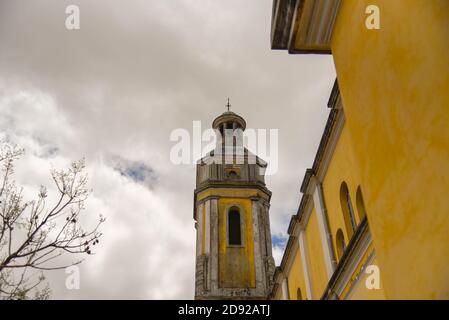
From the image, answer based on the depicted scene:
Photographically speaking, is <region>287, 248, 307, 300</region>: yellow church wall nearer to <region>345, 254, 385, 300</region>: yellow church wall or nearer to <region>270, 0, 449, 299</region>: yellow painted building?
<region>345, 254, 385, 300</region>: yellow church wall

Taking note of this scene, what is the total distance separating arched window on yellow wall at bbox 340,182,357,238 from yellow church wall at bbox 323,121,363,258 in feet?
0.25

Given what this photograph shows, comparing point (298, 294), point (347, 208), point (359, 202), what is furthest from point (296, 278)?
point (359, 202)

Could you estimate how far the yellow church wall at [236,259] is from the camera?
25047 mm

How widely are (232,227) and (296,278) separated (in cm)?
1093

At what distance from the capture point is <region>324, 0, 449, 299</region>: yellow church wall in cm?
294

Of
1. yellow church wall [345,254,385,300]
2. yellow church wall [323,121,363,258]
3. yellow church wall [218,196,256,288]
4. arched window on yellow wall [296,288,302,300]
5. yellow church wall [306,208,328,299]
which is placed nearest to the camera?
yellow church wall [345,254,385,300]

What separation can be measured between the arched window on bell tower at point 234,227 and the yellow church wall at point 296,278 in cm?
907

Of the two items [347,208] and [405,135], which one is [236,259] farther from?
[405,135]

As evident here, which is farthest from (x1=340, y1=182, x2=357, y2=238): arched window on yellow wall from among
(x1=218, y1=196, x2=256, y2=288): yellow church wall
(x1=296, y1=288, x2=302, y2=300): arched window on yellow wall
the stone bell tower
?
(x1=218, y1=196, x2=256, y2=288): yellow church wall

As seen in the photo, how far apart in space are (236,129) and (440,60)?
31.4m

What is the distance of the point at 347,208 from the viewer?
11656mm

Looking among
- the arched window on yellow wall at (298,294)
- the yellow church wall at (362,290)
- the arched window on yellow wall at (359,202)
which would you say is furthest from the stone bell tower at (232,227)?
the arched window on yellow wall at (359,202)

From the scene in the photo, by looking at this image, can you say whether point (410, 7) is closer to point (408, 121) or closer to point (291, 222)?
point (408, 121)
